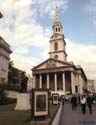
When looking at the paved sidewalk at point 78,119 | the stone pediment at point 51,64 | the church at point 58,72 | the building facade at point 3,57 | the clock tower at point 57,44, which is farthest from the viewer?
the clock tower at point 57,44

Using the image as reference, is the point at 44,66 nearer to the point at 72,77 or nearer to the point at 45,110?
the point at 72,77

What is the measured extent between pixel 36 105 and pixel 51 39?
11715 centimetres

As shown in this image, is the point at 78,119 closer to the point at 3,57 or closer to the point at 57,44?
the point at 3,57

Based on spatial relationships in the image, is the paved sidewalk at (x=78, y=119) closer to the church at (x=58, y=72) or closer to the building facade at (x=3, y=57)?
the building facade at (x=3, y=57)

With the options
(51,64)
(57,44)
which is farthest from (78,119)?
(57,44)

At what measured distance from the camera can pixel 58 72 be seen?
113 metres

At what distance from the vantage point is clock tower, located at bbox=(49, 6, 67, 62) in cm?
12569

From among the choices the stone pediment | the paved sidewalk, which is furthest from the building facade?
the stone pediment

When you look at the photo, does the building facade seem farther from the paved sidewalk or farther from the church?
the church

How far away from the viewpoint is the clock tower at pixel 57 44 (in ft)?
412

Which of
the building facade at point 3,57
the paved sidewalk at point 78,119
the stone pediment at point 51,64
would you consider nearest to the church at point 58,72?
the stone pediment at point 51,64

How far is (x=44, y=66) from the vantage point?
383ft

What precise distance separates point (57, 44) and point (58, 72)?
19651 mm

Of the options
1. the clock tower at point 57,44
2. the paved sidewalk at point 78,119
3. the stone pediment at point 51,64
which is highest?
the clock tower at point 57,44
